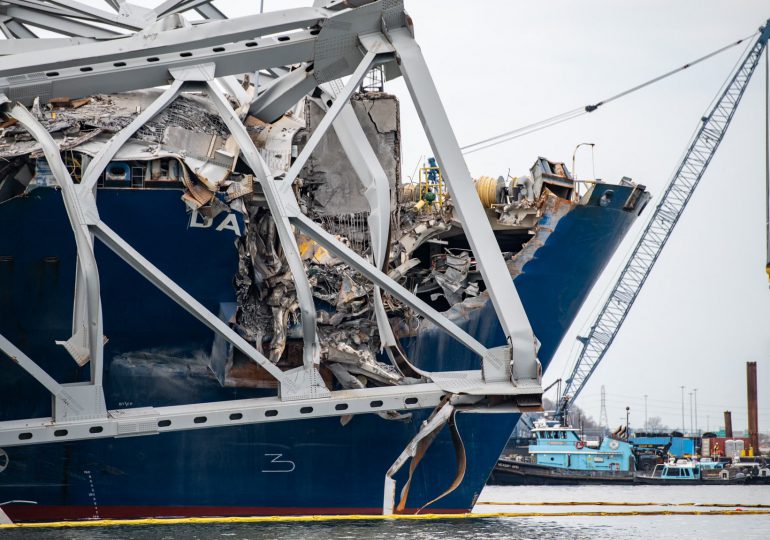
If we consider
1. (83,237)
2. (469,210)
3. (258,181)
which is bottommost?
(83,237)

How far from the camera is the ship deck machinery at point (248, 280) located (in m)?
17.3

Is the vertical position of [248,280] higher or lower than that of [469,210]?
lower

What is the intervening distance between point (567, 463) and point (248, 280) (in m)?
47.5

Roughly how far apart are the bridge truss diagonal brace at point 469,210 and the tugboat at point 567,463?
44617mm

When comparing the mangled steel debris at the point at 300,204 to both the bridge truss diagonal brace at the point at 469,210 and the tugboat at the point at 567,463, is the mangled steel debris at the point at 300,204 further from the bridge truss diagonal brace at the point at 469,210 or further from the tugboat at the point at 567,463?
the tugboat at the point at 567,463

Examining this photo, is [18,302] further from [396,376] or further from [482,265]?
[482,265]

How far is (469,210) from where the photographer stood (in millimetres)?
18047

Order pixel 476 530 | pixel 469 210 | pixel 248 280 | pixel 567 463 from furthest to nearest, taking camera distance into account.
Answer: pixel 567 463 → pixel 476 530 → pixel 248 280 → pixel 469 210

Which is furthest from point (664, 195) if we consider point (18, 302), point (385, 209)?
point (18, 302)

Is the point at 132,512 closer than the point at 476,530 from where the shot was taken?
No

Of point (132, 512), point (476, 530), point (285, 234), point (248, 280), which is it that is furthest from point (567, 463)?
point (285, 234)

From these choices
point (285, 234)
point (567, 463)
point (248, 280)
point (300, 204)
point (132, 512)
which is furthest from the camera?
point (567, 463)

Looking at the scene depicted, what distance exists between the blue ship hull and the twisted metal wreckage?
797mm

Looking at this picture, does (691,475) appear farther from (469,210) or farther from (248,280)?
(469,210)
